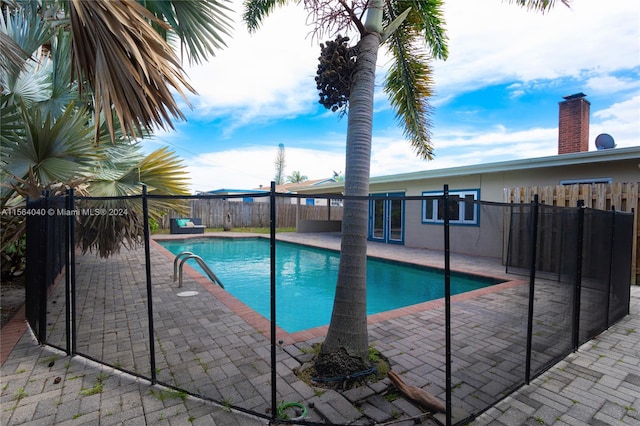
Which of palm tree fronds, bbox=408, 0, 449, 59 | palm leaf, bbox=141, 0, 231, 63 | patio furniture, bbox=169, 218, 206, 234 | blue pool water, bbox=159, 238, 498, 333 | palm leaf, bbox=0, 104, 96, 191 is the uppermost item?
palm tree fronds, bbox=408, 0, 449, 59

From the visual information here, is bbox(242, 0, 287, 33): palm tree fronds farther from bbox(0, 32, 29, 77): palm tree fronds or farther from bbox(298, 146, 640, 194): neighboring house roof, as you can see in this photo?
bbox(298, 146, 640, 194): neighboring house roof

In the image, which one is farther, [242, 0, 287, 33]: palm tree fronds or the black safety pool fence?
[242, 0, 287, 33]: palm tree fronds

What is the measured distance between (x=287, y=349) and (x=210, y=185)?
38.3m

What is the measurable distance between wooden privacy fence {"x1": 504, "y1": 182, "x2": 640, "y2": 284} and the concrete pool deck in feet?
9.16

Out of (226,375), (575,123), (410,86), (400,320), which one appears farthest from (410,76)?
(575,123)

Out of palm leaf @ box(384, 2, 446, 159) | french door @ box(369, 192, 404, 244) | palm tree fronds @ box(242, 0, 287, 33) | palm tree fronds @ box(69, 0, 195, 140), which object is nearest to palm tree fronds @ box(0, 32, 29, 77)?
palm tree fronds @ box(69, 0, 195, 140)

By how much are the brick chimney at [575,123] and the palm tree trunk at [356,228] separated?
10.7 m

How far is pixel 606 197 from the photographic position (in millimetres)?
6688

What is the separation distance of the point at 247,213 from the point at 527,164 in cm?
1477

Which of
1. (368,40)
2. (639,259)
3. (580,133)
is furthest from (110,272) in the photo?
(580,133)

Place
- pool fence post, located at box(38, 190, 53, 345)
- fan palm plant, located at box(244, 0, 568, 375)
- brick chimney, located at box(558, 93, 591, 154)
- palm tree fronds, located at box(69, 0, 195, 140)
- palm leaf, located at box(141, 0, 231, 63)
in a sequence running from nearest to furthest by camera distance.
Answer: palm tree fronds, located at box(69, 0, 195, 140) < fan palm plant, located at box(244, 0, 568, 375) < palm leaf, located at box(141, 0, 231, 63) < pool fence post, located at box(38, 190, 53, 345) < brick chimney, located at box(558, 93, 591, 154)

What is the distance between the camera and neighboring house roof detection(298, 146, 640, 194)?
6.88m

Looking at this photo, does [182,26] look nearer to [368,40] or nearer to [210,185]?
[368,40]

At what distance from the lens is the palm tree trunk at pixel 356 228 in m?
2.79
